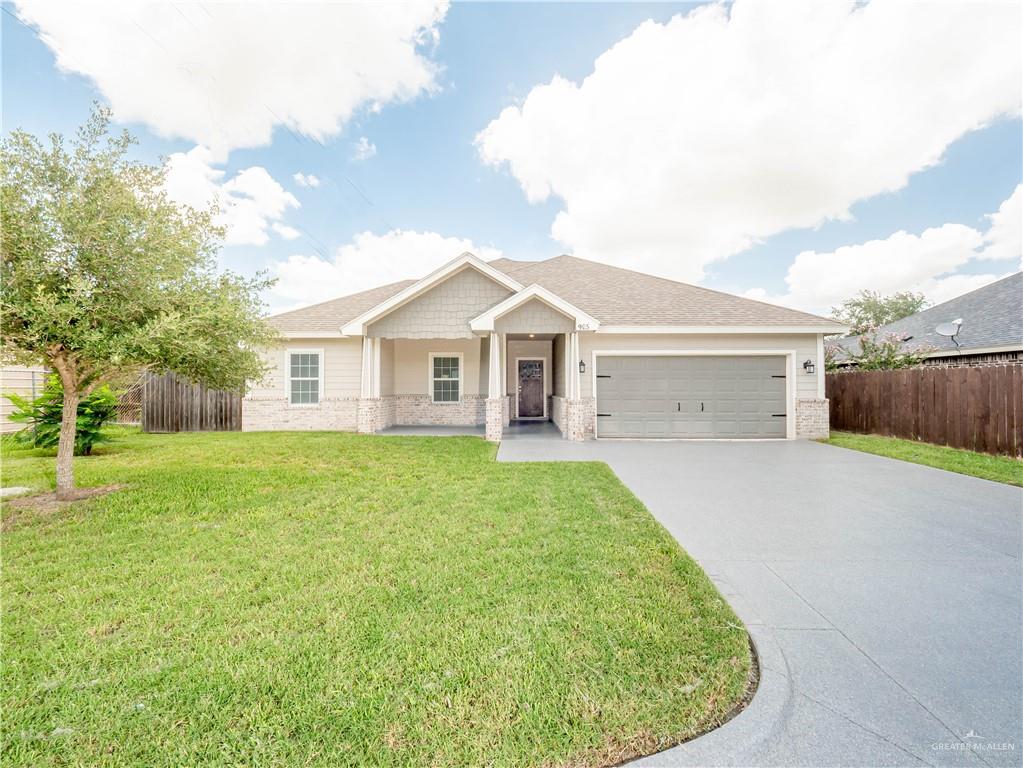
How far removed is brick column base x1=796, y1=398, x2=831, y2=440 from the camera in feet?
36.0

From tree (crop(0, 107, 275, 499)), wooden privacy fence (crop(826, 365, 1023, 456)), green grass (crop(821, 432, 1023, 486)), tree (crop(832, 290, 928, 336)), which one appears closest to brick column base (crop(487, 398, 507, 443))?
tree (crop(0, 107, 275, 499))

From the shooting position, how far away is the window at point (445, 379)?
14.4m

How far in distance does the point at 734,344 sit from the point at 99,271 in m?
12.6

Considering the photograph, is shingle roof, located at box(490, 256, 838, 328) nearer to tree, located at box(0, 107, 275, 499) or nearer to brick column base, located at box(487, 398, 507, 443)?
brick column base, located at box(487, 398, 507, 443)

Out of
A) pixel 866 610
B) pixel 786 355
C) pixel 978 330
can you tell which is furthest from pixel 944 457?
pixel 978 330

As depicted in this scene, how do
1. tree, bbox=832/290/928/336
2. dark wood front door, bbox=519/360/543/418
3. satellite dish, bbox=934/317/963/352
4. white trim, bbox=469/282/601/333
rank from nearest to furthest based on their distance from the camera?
white trim, bbox=469/282/601/333 → satellite dish, bbox=934/317/963/352 → dark wood front door, bbox=519/360/543/418 → tree, bbox=832/290/928/336

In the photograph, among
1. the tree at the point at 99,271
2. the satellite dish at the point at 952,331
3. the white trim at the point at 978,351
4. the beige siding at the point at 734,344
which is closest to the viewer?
the tree at the point at 99,271

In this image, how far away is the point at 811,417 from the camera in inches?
434

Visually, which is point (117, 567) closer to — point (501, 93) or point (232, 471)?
point (232, 471)

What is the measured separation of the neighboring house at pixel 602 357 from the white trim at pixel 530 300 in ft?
0.10

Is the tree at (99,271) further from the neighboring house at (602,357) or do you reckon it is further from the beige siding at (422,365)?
the beige siding at (422,365)

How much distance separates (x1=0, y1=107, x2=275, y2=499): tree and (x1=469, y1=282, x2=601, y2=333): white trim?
578cm

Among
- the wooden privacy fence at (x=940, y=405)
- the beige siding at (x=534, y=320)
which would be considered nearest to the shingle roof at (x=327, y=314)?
the beige siding at (x=534, y=320)

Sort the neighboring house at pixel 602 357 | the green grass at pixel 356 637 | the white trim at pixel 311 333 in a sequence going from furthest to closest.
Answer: the white trim at pixel 311 333 → the neighboring house at pixel 602 357 → the green grass at pixel 356 637
